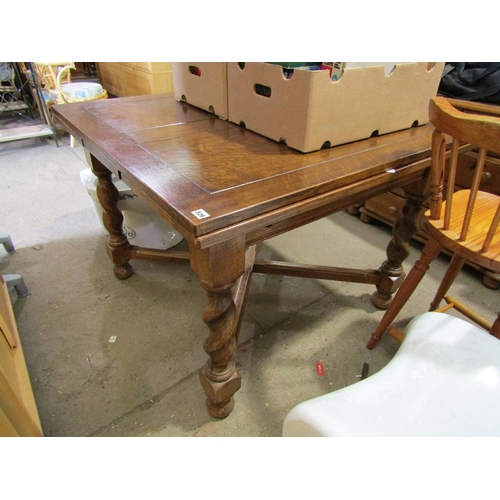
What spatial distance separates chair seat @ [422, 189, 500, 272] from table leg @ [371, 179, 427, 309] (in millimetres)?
135

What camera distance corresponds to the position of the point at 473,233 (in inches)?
36.1

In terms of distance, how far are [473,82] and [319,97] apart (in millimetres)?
1209

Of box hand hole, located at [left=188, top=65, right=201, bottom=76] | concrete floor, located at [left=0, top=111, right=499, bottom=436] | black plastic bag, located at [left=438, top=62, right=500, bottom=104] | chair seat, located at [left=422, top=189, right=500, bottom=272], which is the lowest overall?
Result: concrete floor, located at [left=0, top=111, right=499, bottom=436]

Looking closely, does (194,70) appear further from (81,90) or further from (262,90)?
(81,90)

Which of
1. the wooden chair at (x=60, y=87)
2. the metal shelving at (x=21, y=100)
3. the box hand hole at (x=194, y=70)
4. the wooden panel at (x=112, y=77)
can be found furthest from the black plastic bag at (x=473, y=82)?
the wooden panel at (x=112, y=77)

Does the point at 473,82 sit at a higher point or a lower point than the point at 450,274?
higher

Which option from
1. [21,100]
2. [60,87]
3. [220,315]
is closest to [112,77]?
[21,100]

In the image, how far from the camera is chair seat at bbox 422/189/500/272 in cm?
85

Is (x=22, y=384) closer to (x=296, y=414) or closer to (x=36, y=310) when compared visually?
(x=36, y=310)

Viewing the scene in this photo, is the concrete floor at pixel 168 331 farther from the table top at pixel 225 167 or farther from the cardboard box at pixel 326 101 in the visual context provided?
the cardboard box at pixel 326 101

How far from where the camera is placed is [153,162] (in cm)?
78

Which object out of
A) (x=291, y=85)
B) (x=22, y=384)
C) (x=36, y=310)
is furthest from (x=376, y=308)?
(x=36, y=310)

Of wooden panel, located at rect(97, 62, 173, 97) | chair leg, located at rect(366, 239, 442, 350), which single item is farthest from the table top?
wooden panel, located at rect(97, 62, 173, 97)

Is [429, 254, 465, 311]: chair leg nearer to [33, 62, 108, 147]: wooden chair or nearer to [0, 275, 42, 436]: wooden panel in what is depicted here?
[0, 275, 42, 436]: wooden panel
